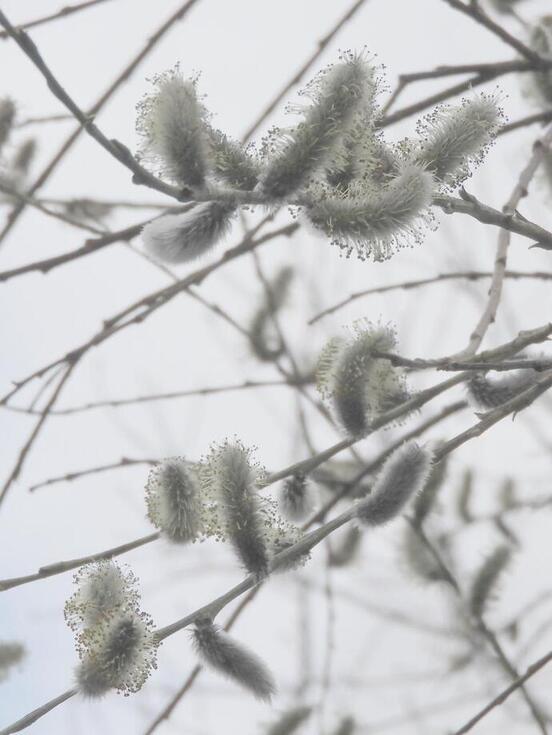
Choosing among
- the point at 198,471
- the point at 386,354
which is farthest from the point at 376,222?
the point at 198,471

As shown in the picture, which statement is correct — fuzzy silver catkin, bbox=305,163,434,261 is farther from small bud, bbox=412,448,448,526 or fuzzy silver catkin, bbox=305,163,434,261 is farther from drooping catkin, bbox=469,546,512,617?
drooping catkin, bbox=469,546,512,617

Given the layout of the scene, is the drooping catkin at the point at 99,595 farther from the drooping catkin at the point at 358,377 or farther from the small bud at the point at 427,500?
the small bud at the point at 427,500

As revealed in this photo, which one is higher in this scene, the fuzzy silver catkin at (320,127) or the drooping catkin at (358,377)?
the fuzzy silver catkin at (320,127)

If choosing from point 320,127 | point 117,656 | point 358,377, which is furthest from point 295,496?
point 320,127

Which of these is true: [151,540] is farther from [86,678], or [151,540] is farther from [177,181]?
[177,181]

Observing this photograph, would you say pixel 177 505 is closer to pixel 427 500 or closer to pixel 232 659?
pixel 232 659

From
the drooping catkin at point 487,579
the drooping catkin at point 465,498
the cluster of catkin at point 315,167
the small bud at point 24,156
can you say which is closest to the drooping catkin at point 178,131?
the cluster of catkin at point 315,167
